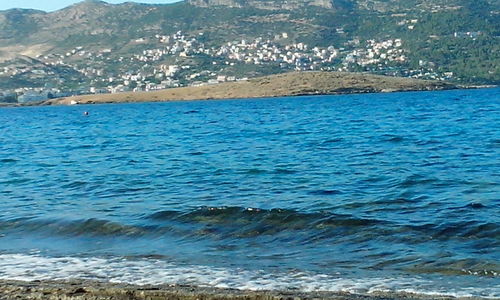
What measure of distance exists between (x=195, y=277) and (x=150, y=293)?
79.1 inches

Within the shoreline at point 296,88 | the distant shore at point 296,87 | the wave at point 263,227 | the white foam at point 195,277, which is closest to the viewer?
the white foam at point 195,277

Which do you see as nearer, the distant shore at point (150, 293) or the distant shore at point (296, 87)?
the distant shore at point (150, 293)

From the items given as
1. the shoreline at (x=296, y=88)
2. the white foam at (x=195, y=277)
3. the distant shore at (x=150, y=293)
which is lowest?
the shoreline at (x=296, y=88)

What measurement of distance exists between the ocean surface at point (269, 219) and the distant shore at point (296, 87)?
140 m

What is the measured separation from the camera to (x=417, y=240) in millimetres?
14281

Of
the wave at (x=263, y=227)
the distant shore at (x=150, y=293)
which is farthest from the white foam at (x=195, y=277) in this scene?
the wave at (x=263, y=227)

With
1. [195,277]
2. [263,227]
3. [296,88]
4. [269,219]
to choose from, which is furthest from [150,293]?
[296,88]

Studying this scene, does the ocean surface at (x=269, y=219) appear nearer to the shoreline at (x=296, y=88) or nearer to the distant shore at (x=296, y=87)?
the shoreline at (x=296, y=88)

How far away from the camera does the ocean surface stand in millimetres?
11977

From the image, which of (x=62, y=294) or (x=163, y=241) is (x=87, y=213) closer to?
(x=163, y=241)

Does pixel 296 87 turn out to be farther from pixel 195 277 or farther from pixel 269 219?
pixel 195 277

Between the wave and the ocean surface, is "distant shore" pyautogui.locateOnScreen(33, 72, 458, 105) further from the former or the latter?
the wave

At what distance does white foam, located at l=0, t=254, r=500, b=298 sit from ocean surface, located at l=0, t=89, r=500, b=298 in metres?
0.03

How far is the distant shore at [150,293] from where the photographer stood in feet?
31.5
